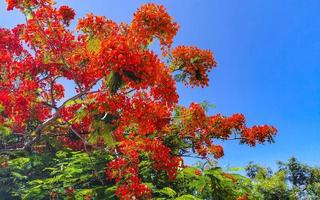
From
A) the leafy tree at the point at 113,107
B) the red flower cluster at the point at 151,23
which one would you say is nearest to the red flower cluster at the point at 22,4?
the leafy tree at the point at 113,107

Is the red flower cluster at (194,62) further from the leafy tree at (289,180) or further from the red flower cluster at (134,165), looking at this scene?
the leafy tree at (289,180)

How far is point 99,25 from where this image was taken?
8.99 m

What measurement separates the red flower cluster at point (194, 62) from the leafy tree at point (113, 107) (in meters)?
0.02

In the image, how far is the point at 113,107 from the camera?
832 cm

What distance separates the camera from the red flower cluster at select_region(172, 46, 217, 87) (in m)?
8.88

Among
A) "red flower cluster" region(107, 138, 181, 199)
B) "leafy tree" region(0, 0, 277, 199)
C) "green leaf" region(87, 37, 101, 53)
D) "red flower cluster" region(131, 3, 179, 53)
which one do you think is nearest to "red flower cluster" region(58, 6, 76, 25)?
"leafy tree" region(0, 0, 277, 199)

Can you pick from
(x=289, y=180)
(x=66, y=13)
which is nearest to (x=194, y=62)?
(x=66, y=13)

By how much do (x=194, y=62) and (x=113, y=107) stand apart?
182 centimetres

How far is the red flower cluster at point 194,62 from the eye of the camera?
888 centimetres

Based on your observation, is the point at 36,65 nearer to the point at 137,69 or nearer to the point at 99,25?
the point at 99,25

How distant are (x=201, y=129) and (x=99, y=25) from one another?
392 cm

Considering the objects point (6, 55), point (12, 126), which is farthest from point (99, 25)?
point (12, 126)

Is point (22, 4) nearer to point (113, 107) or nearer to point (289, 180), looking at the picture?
point (113, 107)

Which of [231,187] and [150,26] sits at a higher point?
[150,26]
